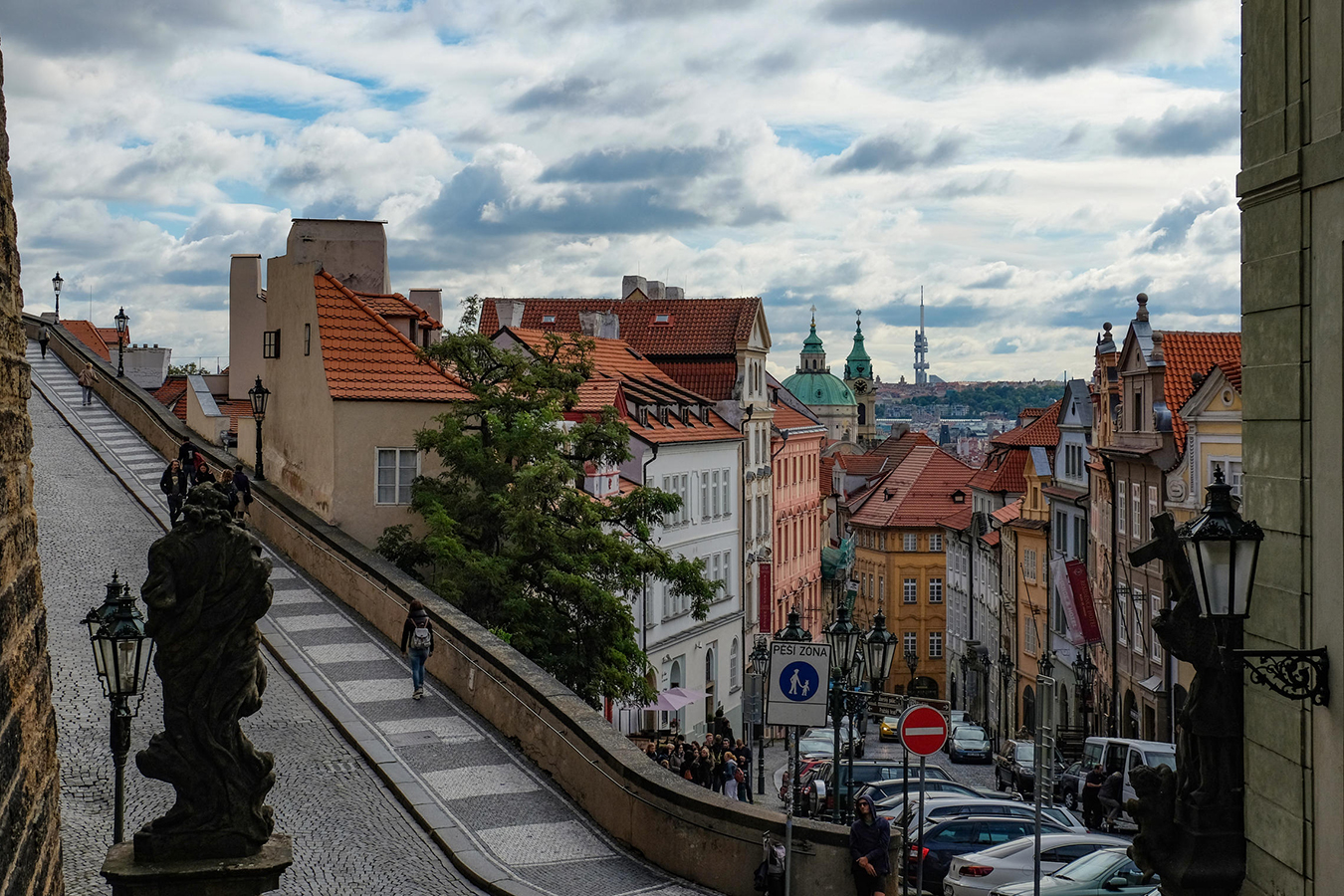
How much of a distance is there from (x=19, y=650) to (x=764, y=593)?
5642cm

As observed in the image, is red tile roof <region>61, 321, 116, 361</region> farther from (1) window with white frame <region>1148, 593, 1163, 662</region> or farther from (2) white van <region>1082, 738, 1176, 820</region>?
(2) white van <region>1082, 738, 1176, 820</region>

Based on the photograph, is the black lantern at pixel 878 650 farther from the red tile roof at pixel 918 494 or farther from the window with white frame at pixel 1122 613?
the red tile roof at pixel 918 494

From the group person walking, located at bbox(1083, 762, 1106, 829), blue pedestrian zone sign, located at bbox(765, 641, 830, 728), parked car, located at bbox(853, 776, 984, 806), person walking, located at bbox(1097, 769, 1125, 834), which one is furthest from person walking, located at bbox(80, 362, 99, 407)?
blue pedestrian zone sign, located at bbox(765, 641, 830, 728)

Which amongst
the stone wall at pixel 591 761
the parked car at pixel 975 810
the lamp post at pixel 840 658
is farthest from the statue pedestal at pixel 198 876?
the parked car at pixel 975 810

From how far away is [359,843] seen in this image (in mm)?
15211

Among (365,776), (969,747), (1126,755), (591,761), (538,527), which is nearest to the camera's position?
(591,761)

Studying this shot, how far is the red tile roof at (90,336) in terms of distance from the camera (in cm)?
7770

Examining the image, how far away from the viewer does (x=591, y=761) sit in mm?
16781

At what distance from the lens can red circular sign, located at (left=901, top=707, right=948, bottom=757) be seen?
15.5 metres

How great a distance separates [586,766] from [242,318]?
31.0 metres

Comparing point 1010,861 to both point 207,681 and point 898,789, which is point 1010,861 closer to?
point 898,789

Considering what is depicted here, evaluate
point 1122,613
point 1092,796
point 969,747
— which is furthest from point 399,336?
point 969,747

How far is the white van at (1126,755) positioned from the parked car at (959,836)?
6884mm

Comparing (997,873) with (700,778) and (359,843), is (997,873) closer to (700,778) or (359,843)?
(700,778)
